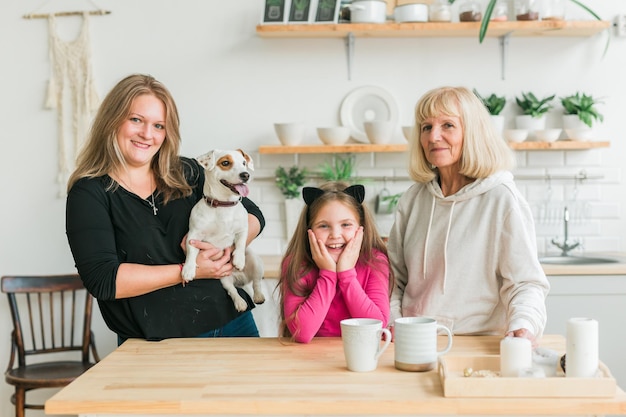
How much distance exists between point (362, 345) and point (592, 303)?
6.91 feet

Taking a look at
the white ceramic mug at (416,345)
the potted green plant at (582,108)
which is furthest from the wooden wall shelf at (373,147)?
the white ceramic mug at (416,345)

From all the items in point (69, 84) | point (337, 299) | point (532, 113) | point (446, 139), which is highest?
point (69, 84)

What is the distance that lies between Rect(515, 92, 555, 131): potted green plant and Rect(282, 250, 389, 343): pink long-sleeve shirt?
6.84ft

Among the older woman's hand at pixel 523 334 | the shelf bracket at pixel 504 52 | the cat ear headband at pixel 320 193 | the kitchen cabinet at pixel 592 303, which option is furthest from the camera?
the shelf bracket at pixel 504 52

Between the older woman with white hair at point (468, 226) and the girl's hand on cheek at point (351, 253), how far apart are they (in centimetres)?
24

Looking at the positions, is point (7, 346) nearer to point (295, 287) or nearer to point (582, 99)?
point (295, 287)

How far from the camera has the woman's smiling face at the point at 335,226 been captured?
2107 millimetres

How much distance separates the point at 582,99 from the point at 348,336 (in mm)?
2692

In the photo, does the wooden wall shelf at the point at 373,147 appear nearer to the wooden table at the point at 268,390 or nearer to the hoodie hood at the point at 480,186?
the hoodie hood at the point at 480,186

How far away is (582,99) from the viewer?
3.93 meters

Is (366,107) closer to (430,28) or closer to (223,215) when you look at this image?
(430,28)

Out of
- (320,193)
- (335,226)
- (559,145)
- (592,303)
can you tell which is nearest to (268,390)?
(335,226)

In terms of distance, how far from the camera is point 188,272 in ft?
6.81

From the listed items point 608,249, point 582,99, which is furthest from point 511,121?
point 608,249
